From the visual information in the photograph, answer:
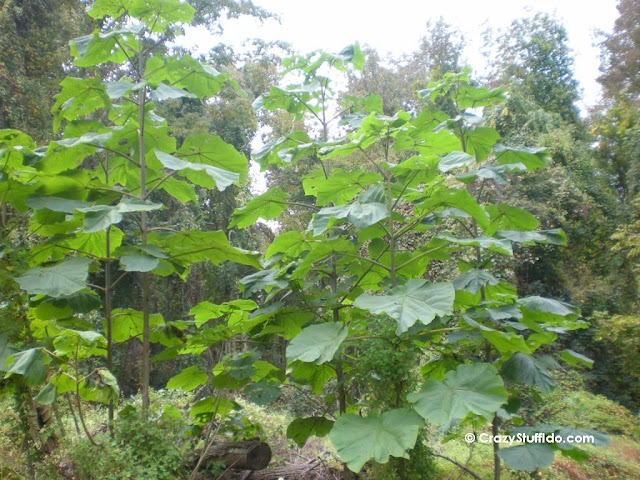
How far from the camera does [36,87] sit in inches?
237

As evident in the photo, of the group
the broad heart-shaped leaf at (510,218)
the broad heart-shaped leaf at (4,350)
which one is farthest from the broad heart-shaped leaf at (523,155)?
the broad heart-shaped leaf at (4,350)

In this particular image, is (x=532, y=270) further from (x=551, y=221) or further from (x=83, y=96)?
(x=83, y=96)

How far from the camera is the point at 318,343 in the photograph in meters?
1.56

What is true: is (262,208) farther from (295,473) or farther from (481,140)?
(295,473)

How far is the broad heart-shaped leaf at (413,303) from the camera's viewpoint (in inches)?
53.6

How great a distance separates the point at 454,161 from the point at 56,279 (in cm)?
144

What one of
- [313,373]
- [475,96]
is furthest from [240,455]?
[475,96]

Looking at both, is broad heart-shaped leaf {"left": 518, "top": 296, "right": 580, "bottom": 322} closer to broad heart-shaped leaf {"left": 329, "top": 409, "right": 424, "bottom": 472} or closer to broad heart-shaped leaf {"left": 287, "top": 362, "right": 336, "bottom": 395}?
broad heart-shaped leaf {"left": 329, "top": 409, "right": 424, "bottom": 472}

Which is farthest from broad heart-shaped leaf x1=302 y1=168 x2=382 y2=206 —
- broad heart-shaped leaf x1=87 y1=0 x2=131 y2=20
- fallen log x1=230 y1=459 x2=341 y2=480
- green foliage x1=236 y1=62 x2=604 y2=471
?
fallen log x1=230 y1=459 x2=341 y2=480

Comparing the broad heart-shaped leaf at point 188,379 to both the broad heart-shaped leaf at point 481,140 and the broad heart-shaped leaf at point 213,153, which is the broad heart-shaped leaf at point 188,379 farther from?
the broad heart-shaped leaf at point 481,140

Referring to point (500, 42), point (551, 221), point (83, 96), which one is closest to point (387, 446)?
point (83, 96)

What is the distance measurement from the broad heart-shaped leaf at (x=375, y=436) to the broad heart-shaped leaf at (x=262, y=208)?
0.99 metres

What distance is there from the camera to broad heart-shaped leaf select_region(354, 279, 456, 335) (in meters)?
1.36

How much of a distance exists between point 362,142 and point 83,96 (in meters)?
1.28
